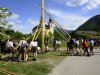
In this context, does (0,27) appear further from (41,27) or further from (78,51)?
(78,51)

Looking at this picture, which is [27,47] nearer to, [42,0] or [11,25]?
[42,0]

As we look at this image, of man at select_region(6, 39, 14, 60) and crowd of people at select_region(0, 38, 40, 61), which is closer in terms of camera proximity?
crowd of people at select_region(0, 38, 40, 61)

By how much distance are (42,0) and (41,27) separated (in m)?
2.62

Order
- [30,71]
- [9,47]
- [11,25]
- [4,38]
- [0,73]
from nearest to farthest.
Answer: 1. [0,73]
2. [30,71]
3. [9,47]
4. [4,38]
5. [11,25]

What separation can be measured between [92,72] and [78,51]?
515 inches

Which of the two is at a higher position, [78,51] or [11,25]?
[11,25]

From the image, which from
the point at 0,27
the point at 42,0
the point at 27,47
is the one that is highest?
the point at 42,0

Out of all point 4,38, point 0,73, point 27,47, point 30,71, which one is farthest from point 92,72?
point 4,38

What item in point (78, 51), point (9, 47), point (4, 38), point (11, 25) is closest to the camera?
point (9, 47)

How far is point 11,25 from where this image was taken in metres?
32.6

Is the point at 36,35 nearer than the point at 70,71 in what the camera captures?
→ No

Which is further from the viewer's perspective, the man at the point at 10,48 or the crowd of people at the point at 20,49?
the man at the point at 10,48

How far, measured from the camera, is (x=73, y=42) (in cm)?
2911

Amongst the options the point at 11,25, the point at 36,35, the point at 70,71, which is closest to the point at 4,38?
the point at 36,35
